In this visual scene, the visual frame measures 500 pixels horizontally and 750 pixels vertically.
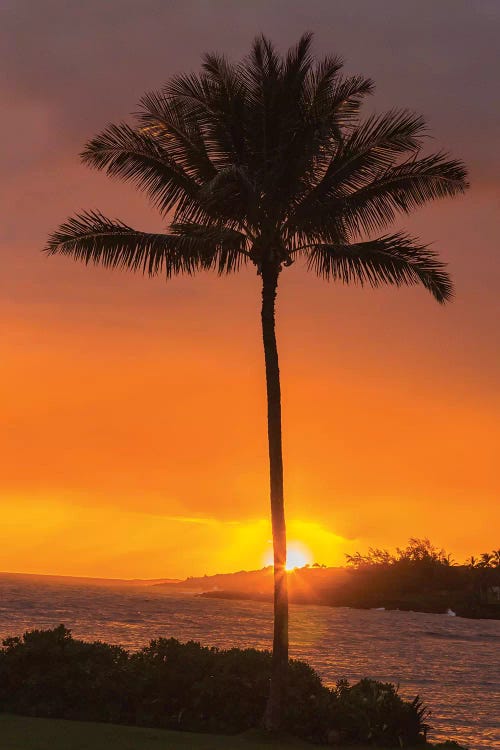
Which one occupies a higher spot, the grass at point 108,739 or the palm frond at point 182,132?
the palm frond at point 182,132

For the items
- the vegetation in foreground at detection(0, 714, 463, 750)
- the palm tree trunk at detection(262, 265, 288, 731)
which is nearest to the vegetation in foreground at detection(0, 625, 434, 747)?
the palm tree trunk at detection(262, 265, 288, 731)

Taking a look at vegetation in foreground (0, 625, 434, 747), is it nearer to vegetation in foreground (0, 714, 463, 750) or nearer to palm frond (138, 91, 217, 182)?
vegetation in foreground (0, 714, 463, 750)

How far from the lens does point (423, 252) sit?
68.2 feet

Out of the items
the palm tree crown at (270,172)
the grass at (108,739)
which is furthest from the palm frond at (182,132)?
the grass at (108,739)

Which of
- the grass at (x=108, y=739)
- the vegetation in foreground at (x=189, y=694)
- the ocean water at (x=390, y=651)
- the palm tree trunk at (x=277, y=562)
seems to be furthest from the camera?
the ocean water at (x=390, y=651)

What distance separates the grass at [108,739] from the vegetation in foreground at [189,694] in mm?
1002

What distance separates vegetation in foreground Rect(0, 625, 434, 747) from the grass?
39.4 inches

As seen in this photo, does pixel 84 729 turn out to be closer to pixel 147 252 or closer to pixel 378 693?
pixel 378 693

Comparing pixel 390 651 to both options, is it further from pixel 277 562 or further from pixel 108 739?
pixel 108 739

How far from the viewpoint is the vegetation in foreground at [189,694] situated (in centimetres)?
1930

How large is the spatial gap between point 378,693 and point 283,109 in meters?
13.2

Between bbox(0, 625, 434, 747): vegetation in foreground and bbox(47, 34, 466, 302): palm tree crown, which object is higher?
bbox(47, 34, 466, 302): palm tree crown

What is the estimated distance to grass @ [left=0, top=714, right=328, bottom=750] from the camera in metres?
17.2

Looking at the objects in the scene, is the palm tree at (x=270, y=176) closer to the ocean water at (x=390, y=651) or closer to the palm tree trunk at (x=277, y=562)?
the palm tree trunk at (x=277, y=562)
